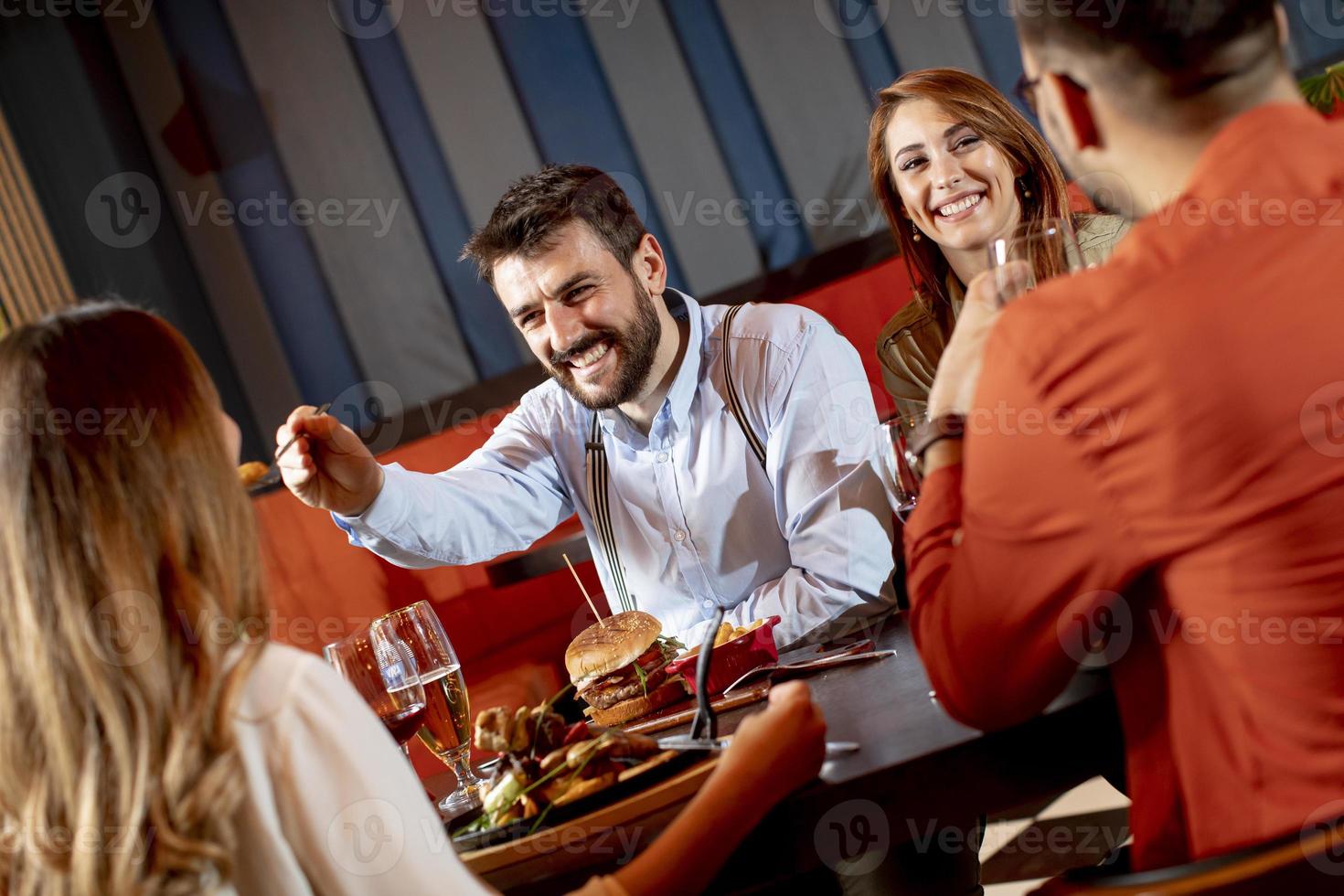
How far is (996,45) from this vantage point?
405 centimetres

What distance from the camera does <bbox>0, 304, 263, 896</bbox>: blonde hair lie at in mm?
825


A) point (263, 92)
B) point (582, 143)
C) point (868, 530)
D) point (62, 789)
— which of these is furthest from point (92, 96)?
point (62, 789)

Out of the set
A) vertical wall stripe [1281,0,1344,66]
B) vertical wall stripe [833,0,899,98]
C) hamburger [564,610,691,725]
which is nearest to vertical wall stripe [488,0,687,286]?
vertical wall stripe [833,0,899,98]

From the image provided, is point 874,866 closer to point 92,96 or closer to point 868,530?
point 868,530

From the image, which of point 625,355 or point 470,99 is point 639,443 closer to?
point 625,355

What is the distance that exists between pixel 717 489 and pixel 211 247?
3108 mm

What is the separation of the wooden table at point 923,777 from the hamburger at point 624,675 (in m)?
0.37

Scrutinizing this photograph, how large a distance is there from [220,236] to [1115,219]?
11.3ft

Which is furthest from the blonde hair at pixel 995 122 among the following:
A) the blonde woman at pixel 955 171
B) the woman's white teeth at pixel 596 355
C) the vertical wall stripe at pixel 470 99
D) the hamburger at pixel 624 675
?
the vertical wall stripe at pixel 470 99

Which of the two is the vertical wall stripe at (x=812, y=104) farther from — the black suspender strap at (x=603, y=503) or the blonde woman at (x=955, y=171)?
the black suspender strap at (x=603, y=503)

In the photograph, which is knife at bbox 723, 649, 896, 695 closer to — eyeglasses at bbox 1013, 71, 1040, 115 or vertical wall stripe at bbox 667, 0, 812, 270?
eyeglasses at bbox 1013, 71, 1040, 115

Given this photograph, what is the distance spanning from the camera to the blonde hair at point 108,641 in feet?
2.71

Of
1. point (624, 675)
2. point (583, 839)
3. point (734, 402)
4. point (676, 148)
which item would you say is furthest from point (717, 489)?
point (676, 148)

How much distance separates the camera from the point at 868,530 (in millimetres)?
1860
